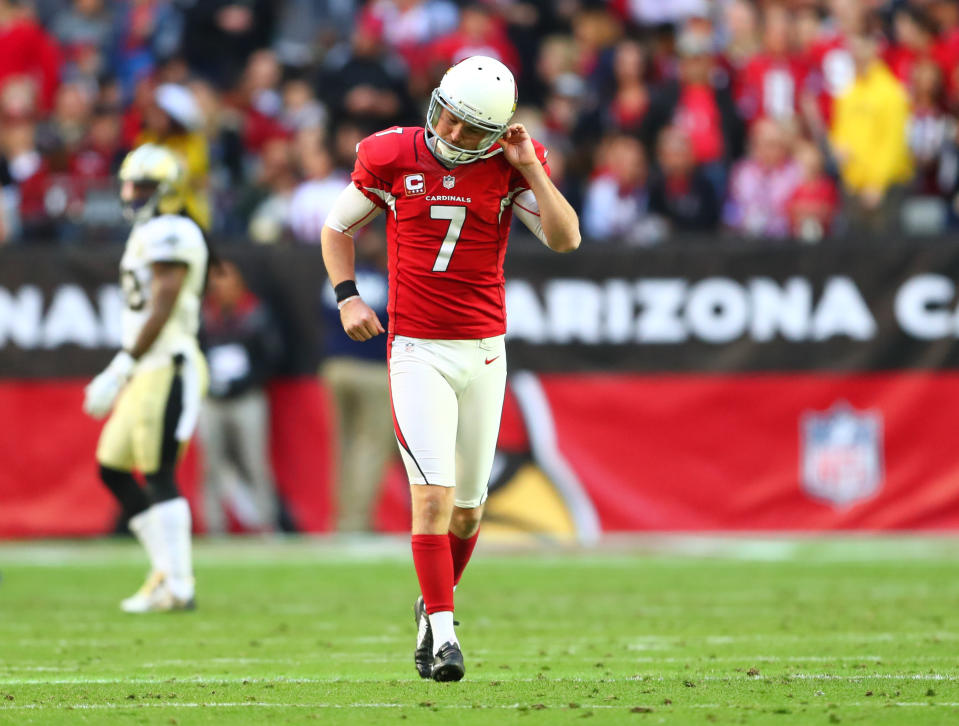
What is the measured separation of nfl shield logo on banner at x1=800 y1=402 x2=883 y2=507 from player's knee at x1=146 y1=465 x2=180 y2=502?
5193 mm

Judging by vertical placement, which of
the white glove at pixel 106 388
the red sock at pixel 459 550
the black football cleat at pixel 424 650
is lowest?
the black football cleat at pixel 424 650

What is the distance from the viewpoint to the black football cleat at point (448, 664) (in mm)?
5629

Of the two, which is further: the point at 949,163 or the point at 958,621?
the point at 949,163

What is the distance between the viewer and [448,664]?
221 inches

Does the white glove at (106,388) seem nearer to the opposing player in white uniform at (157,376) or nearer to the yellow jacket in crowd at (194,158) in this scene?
the opposing player in white uniform at (157,376)

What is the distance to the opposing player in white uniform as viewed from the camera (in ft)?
27.7

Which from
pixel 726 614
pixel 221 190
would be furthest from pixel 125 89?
pixel 726 614

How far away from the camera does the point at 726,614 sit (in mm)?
8211

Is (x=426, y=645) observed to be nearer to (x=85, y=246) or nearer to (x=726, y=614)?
(x=726, y=614)

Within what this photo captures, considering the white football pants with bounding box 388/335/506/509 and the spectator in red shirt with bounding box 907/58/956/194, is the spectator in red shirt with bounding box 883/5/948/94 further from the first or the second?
the white football pants with bounding box 388/335/506/509

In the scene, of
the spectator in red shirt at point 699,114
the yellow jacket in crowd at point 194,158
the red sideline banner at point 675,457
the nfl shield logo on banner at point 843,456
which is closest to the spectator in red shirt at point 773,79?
the spectator in red shirt at point 699,114

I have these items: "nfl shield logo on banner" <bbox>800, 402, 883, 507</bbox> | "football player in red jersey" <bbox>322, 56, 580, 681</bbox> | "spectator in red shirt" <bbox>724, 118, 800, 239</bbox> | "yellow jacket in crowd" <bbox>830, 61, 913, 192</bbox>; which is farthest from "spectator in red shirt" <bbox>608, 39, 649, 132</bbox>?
"football player in red jersey" <bbox>322, 56, 580, 681</bbox>

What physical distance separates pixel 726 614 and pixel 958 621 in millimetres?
1110

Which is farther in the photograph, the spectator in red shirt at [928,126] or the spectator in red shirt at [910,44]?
the spectator in red shirt at [910,44]
